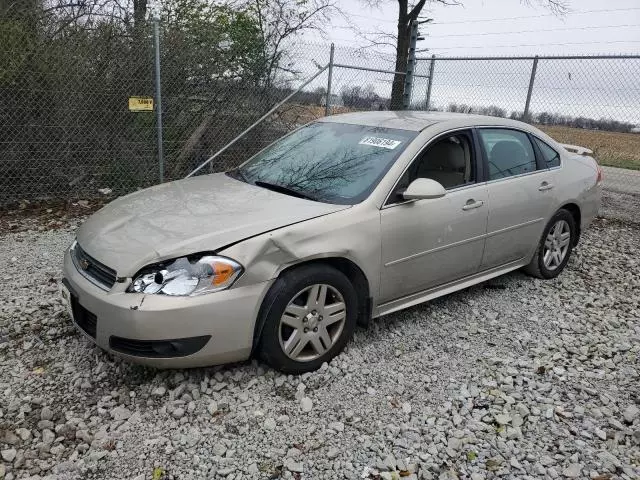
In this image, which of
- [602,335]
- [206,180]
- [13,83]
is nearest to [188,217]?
[206,180]

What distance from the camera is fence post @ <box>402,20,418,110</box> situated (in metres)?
9.99

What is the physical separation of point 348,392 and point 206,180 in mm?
1931

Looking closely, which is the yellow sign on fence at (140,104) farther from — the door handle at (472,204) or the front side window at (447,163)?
the door handle at (472,204)

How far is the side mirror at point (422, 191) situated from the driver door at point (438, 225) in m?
0.09

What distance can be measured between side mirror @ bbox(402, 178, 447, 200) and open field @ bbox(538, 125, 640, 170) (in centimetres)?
560

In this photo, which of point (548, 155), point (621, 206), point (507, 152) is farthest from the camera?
point (621, 206)

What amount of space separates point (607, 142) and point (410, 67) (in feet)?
14.0

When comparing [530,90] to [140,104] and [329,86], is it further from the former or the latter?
[140,104]

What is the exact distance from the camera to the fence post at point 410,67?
32.8ft

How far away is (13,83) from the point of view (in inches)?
231

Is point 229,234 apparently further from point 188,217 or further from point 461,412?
point 461,412

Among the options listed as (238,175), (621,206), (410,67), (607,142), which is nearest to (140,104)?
(238,175)

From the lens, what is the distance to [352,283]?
10.8ft

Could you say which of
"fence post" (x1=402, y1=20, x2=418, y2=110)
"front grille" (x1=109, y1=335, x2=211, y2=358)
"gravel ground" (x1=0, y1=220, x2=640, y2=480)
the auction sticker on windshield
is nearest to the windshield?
the auction sticker on windshield
